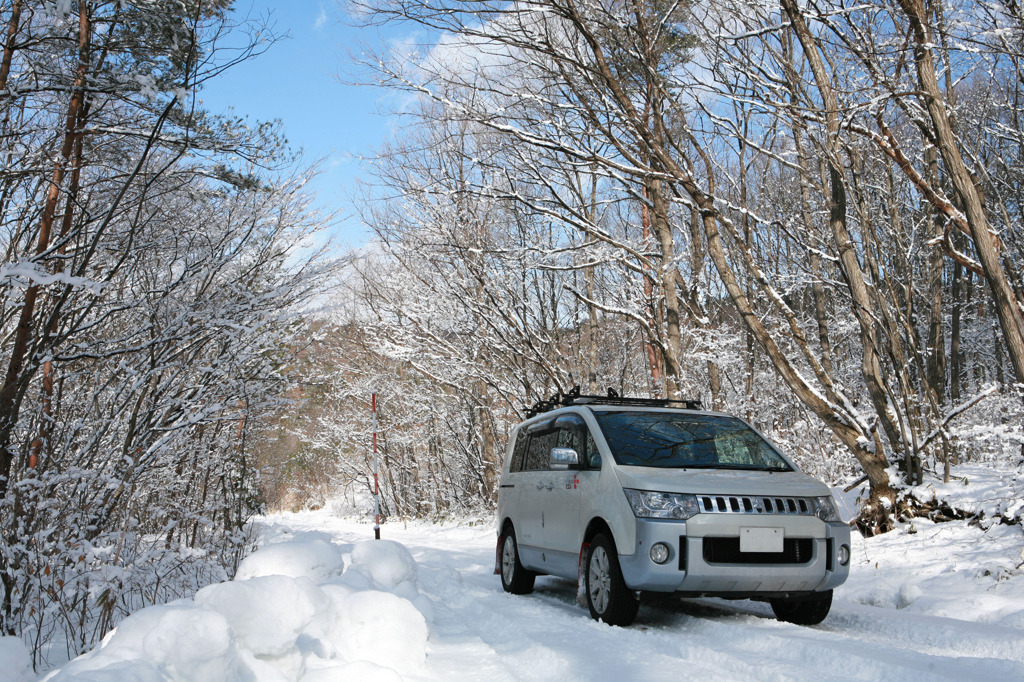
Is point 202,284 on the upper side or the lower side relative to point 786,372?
upper

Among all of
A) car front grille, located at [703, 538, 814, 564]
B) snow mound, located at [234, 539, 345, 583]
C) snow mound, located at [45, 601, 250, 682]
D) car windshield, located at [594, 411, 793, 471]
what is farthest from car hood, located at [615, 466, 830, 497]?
snow mound, located at [45, 601, 250, 682]

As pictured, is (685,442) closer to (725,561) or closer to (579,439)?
(579,439)

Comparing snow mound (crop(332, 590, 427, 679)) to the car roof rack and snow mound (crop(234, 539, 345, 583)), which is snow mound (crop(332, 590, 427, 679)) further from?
the car roof rack

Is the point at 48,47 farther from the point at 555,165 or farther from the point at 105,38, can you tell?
the point at 555,165

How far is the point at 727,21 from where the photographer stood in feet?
36.0

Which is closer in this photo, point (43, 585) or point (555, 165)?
point (43, 585)

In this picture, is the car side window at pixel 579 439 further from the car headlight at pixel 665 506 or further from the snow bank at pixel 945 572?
the snow bank at pixel 945 572

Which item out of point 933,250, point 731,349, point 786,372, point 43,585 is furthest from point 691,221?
point 43,585

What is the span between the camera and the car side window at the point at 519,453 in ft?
28.7

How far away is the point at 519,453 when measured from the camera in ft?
29.2

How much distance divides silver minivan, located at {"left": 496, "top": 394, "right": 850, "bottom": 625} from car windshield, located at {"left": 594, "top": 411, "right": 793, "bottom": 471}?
0.01m

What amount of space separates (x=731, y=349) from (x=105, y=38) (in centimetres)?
1824

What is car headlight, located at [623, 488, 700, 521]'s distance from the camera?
221 inches

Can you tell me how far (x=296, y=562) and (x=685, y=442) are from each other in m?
3.39
